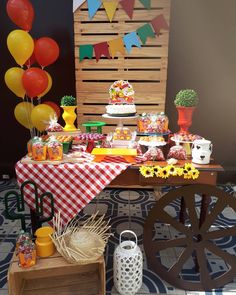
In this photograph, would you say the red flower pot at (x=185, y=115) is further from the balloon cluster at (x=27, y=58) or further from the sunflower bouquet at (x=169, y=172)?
the balloon cluster at (x=27, y=58)

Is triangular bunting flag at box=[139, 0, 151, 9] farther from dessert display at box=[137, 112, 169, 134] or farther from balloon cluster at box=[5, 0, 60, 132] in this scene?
dessert display at box=[137, 112, 169, 134]

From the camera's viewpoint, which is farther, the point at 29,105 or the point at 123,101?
the point at 29,105

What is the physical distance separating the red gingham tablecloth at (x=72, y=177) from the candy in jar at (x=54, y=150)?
0.09 meters

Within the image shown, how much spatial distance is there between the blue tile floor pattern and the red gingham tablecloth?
2.29ft

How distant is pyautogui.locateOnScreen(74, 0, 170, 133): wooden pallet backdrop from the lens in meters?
3.46

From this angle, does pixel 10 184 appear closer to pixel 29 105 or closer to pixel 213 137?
pixel 29 105

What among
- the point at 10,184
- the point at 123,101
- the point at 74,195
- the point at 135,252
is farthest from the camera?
the point at 10,184

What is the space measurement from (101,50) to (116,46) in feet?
0.64

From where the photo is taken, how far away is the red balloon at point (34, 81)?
3145 mm

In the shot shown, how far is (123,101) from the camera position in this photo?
2461mm

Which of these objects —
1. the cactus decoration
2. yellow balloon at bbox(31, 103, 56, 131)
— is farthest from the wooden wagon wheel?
yellow balloon at bbox(31, 103, 56, 131)

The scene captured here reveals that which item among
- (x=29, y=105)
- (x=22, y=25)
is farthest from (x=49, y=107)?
(x=22, y=25)

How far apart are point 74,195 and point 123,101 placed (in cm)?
95

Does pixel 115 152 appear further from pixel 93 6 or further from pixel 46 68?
pixel 46 68
